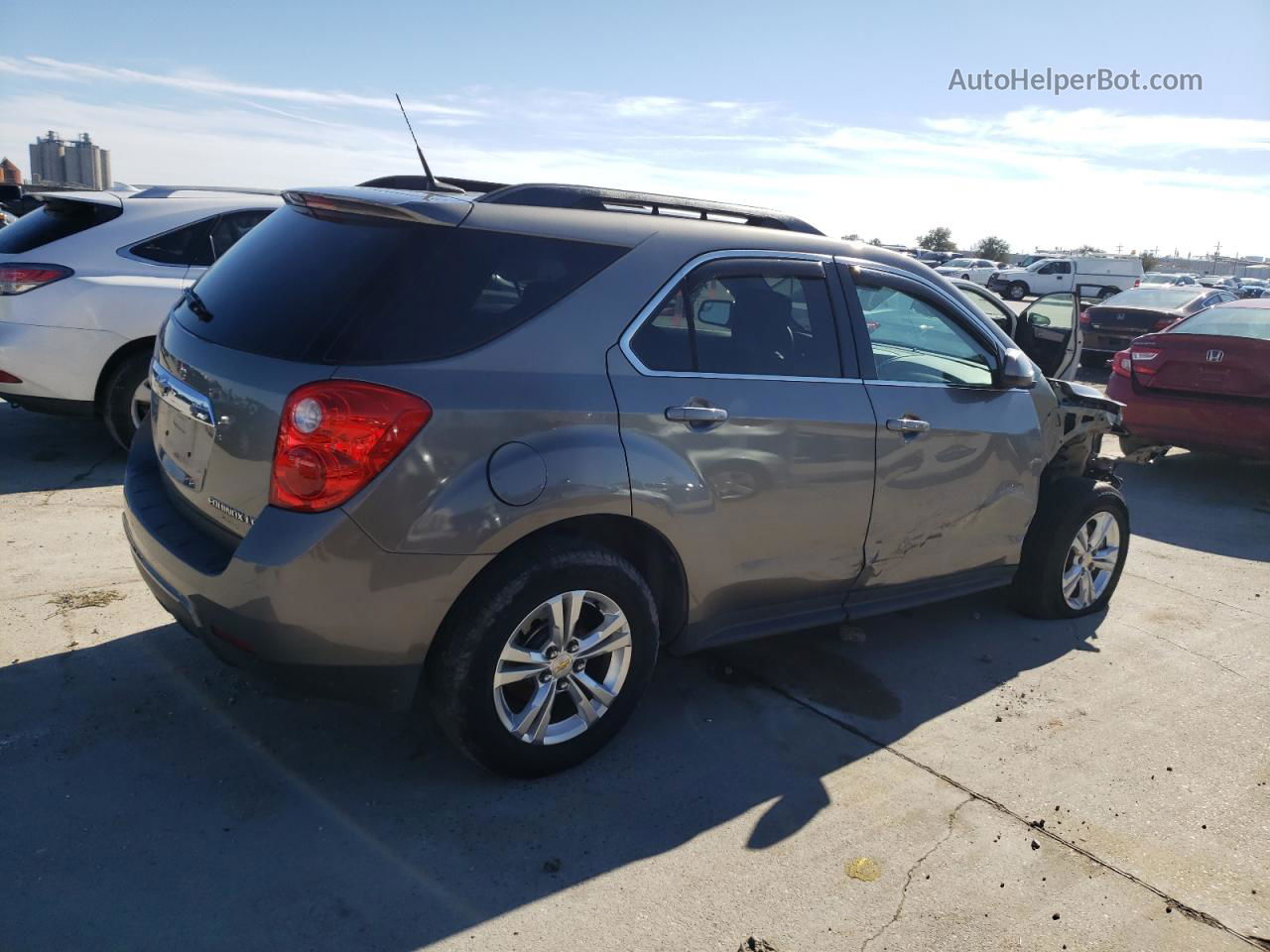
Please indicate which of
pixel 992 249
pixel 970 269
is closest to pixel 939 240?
pixel 992 249

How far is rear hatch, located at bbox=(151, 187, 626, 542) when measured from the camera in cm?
282

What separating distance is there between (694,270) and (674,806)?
5.95 feet

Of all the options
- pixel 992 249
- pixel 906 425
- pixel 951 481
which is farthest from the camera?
pixel 992 249

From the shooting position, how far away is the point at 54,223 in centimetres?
628

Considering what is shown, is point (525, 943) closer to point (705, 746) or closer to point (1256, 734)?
point (705, 746)

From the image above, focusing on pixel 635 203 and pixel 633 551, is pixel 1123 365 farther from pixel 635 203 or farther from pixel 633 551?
pixel 633 551

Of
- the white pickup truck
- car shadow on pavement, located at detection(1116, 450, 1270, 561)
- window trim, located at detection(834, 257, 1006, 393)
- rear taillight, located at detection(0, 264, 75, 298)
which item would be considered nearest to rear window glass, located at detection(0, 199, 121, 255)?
rear taillight, located at detection(0, 264, 75, 298)

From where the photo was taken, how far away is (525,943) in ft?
8.32

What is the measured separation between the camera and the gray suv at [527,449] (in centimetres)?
277

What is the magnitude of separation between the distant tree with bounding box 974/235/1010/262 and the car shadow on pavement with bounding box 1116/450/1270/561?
80684 mm

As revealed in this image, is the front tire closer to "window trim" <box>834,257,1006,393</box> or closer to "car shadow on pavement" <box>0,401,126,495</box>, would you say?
"window trim" <box>834,257,1006,393</box>

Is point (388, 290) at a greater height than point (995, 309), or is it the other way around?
point (388, 290)

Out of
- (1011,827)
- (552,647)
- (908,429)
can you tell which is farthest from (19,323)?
(1011,827)

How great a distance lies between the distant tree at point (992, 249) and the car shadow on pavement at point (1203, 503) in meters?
80.7
